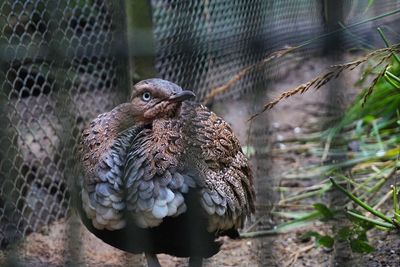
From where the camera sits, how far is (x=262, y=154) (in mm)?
2902

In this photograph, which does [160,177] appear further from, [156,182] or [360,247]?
[360,247]

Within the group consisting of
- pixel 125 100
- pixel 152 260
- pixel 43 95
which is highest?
pixel 43 95

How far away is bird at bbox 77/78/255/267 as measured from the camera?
7.07 ft

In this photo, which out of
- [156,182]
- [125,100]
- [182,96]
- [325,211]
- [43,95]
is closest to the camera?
[156,182]

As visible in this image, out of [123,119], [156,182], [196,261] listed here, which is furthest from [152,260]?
[123,119]

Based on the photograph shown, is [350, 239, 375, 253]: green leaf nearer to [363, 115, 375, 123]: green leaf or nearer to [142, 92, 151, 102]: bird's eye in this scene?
[142, 92, 151, 102]: bird's eye

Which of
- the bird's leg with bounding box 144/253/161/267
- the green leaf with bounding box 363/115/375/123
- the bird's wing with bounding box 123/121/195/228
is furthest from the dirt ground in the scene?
the green leaf with bounding box 363/115/375/123

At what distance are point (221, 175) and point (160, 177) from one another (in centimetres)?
22

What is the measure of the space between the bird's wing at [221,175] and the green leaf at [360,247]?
36 centimetres

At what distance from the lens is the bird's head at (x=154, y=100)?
7.57 ft

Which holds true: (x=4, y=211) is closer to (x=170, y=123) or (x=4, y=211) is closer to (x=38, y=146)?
(x=38, y=146)

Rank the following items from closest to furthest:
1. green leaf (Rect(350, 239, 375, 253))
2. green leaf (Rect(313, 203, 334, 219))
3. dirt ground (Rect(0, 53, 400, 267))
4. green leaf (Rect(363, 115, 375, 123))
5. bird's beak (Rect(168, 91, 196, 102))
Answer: bird's beak (Rect(168, 91, 196, 102))
green leaf (Rect(350, 239, 375, 253))
dirt ground (Rect(0, 53, 400, 267))
green leaf (Rect(313, 203, 334, 219))
green leaf (Rect(363, 115, 375, 123))

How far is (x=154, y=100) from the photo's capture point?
233 cm

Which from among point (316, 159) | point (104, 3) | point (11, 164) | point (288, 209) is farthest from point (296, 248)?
point (104, 3)
